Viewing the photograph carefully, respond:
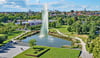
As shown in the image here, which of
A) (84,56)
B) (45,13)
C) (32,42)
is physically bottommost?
(84,56)

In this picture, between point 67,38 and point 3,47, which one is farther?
point 67,38

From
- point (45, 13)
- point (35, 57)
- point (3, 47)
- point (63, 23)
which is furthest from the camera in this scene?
point (63, 23)

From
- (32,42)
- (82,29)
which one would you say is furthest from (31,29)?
(32,42)

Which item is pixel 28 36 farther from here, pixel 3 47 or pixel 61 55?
pixel 61 55

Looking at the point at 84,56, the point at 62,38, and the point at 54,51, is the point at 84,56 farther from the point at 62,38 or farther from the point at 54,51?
the point at 62,38

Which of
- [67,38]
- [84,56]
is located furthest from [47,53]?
[67,38]

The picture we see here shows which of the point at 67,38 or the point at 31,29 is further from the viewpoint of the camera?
the point at 31,29

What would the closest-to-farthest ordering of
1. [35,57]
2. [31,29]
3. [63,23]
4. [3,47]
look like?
[35,57], [3,47], [31,29], [63,23]

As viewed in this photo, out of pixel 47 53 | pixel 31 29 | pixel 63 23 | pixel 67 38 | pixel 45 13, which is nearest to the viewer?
pixel 47 53

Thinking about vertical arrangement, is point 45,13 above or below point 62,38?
above
